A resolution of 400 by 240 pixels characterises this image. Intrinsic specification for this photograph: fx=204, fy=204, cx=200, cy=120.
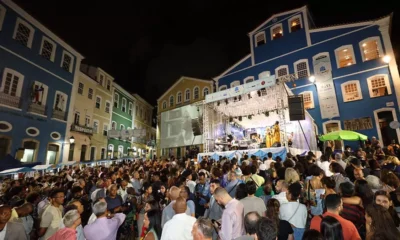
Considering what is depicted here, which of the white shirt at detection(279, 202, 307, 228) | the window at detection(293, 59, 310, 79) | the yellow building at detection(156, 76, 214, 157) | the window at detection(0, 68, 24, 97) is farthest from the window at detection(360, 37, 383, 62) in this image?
the window at detection(0, 68, 24, 97)

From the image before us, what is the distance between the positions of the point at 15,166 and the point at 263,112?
18.0 meters

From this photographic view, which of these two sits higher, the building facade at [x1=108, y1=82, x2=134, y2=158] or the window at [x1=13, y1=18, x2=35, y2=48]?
the window at [x1=13, y1=18, x2=35, y2=48]

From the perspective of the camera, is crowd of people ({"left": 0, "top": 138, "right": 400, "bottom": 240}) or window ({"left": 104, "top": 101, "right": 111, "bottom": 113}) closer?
crowd of people ({"left": 0, "top": 138, "right": 400, "bottom": 240})

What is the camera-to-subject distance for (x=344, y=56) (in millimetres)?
19172

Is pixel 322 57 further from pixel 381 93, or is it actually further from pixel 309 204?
pixel 309 204

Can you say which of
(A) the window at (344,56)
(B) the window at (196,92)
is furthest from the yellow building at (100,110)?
(A) the window at (344,56)

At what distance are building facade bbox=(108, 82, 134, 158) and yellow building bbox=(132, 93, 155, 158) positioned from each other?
4.70ft

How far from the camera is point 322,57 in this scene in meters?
20.1

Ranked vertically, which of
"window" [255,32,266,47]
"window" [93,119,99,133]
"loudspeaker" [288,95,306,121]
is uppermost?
"window" [255,32,266,47]

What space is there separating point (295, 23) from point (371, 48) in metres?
7.78

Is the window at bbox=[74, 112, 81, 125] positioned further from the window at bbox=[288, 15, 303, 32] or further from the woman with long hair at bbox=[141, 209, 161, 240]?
the window at bbox=[288, 15, 303, 32]

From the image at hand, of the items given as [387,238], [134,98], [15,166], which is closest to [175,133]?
[134,98]

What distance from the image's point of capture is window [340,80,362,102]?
58.5 ft

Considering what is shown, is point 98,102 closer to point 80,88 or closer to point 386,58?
point 80,88
